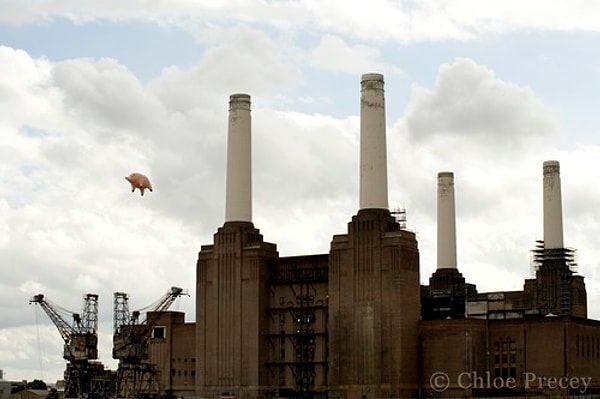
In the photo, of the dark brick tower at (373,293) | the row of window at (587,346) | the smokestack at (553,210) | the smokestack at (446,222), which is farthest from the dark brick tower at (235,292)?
the smokestack at (553,210)

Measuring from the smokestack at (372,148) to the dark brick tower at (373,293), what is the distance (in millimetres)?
98

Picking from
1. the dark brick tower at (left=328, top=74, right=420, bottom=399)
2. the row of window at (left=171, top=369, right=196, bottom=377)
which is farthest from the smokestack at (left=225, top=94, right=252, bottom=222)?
the row of window at (left=171, top=369, right=196, bottom=377)

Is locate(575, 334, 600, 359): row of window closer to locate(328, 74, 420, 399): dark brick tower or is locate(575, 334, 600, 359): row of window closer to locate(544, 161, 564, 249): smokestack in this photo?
locate(328, 74, 420, 399): dark brick tower

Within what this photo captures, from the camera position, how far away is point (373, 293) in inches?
4328

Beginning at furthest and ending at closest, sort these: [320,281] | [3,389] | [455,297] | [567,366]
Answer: [3,389] → [455,297] → [320,281] → [567,366]

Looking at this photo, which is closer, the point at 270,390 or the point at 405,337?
the point at 405,337

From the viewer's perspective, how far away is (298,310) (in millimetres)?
118375

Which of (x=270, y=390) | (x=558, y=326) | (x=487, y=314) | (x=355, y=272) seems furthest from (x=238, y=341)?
(x=558, y=326)

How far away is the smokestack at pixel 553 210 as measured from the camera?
5310 inches

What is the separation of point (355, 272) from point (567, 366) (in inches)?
850

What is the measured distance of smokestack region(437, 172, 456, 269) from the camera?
144750mm

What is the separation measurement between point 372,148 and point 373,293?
14.5 metres

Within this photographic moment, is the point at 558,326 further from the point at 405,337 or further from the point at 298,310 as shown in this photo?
the point at 298,310

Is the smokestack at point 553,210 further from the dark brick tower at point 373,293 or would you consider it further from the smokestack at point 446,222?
the dark brick tower at point 373,293
